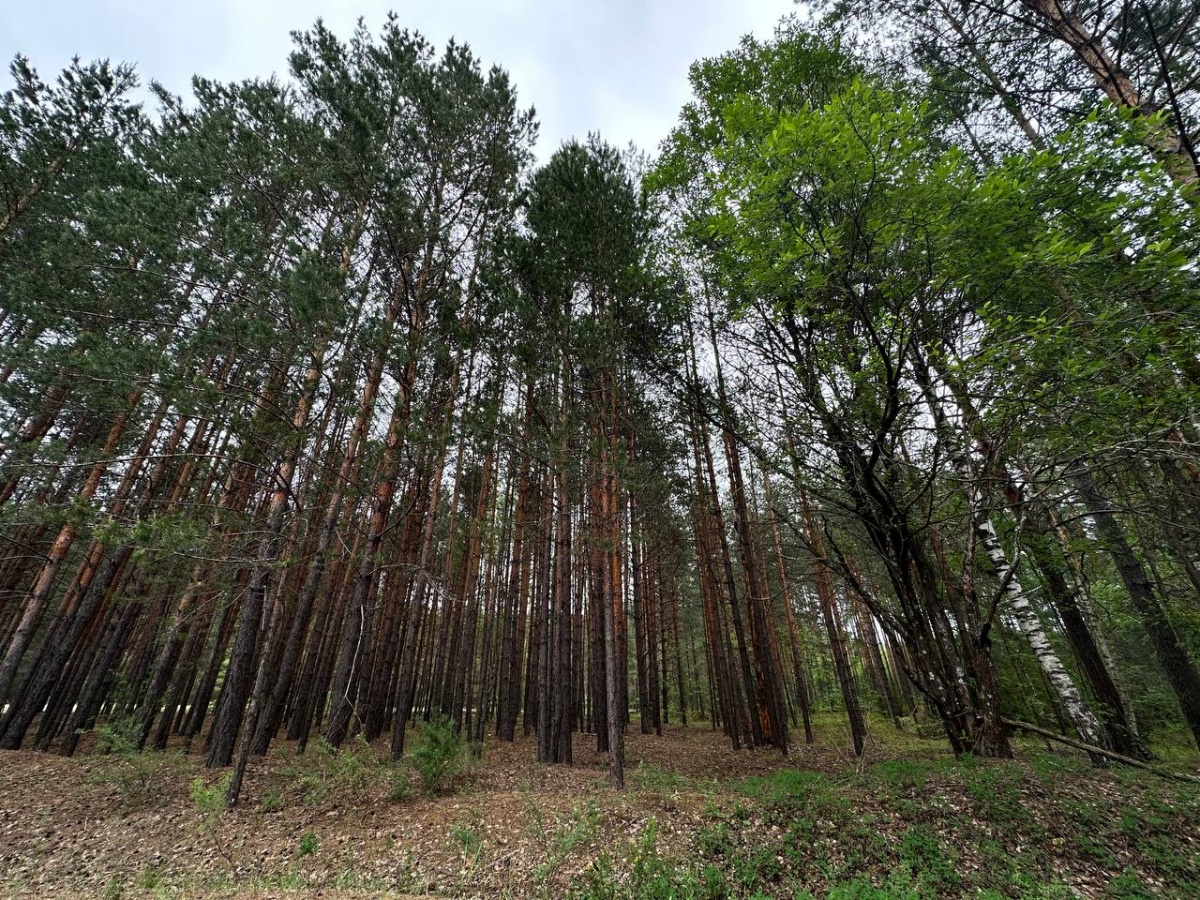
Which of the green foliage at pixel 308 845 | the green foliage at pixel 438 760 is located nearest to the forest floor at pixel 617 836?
the green foliage at pixel 308 845

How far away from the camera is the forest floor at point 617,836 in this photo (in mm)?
4297

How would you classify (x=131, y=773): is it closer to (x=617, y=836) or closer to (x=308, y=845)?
(x=308, y=845)

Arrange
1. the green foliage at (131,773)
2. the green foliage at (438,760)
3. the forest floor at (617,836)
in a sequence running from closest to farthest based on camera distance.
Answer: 1. the forest floor at (617,836)
2. the green foliage at (131,773)
3. the green foliage at (438,760)

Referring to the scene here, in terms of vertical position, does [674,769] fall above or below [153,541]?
below

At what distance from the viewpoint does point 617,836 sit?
569 cm

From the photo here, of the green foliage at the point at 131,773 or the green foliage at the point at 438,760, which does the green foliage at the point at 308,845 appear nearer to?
the green foliage at the point at 438,760

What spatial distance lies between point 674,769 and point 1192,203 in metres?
11.9

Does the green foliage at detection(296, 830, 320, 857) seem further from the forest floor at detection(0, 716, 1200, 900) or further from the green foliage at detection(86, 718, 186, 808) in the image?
the green foliage at detection(86, 718, 186, 808)

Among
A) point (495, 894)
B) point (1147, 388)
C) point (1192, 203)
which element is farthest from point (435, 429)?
point (1192, 203)

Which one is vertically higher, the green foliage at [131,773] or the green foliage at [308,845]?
the green foliage at [131,773]

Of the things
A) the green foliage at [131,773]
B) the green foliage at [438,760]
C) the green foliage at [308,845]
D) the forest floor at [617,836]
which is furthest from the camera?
the green foliage at [438,760]

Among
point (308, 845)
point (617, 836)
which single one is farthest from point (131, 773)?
point (617, 836)

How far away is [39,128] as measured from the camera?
30.7 ft

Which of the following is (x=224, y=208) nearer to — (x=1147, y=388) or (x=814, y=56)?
(x=814, y=56)
